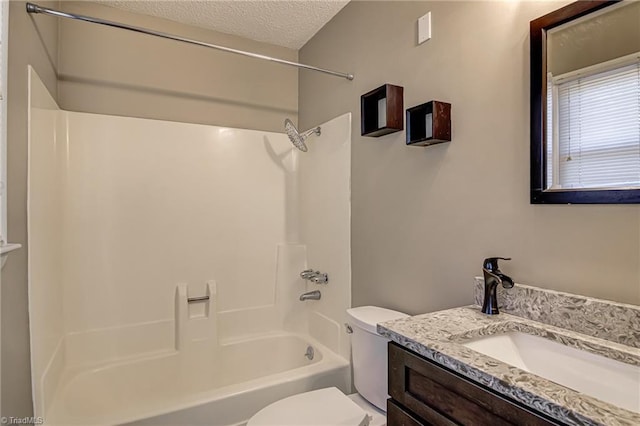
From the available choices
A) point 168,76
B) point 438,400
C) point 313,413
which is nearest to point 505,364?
point 438,400

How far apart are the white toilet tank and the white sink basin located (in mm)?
499

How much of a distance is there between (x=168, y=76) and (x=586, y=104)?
2.32 meters

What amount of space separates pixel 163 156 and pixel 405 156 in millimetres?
1575

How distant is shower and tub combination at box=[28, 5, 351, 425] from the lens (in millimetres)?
1883

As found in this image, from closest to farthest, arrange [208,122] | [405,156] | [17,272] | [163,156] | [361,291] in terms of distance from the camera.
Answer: [17,272]
[405,156]
[361,291]
[163,156]
[208,122]

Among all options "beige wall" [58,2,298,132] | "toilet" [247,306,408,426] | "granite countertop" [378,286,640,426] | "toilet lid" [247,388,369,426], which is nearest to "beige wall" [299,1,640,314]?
"granite countertop" [378,286,640,426]

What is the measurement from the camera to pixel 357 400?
1.60 m

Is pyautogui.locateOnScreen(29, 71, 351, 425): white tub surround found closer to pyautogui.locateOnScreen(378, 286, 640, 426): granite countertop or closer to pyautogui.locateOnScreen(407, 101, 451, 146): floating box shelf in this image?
pyautogui.locateOnScreen(407, 101, 451, 146): floating box shelf

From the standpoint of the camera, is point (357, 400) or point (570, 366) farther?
point (357, 400)

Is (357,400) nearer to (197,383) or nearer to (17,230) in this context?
(197,383)

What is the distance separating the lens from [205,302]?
2.41 m

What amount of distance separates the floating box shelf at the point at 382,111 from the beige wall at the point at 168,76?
1130 millimetres

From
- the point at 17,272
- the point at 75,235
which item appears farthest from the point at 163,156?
the point at 17,272

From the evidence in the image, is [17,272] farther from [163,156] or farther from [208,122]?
[208,122]
